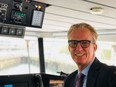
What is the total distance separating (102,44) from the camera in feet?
16.7

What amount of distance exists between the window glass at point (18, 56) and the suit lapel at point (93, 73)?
Answer: 10.6 feet

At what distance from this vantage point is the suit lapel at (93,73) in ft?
5.95

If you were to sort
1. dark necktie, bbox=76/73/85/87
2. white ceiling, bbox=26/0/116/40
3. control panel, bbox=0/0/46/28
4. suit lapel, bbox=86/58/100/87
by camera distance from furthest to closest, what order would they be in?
white ceiling, bbox=26/0/116/40
control panel, bbox=0/0/46/28
dark necktie, bbox=76/73/85/87
suit lapel, bbox=86/58/100/87

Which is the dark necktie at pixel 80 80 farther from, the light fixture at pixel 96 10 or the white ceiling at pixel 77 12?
the light fixture at pixel 96 10

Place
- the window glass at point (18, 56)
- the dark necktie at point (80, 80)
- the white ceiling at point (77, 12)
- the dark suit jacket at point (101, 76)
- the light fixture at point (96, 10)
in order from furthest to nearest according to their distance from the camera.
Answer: the window glass at point (18, 56), the light fixture at point (96, 10), the white ceiling at point (77, 12), the dark necktie at point (80, 80), the dark suit jacket at point (101, 76)

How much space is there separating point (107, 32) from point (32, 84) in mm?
2506

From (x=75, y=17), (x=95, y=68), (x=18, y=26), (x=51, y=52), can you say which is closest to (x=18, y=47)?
(x=51, y=52)

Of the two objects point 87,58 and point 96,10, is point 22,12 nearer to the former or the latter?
point 96,10

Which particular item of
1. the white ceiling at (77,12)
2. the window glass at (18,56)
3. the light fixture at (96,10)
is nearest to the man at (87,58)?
the white ceiling at (77,12)

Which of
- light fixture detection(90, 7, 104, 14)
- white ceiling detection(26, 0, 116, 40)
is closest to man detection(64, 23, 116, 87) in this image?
white ceiling detection(26, 0, 116, 40)

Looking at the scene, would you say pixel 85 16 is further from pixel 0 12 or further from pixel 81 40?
pixel 81 40

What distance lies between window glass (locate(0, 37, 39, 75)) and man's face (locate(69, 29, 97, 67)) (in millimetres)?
3207

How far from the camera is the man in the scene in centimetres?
175

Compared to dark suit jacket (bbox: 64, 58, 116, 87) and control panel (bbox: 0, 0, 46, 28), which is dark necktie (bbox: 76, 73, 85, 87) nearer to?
dark suit jacket (bbox: 64, 58, 116, 87)
